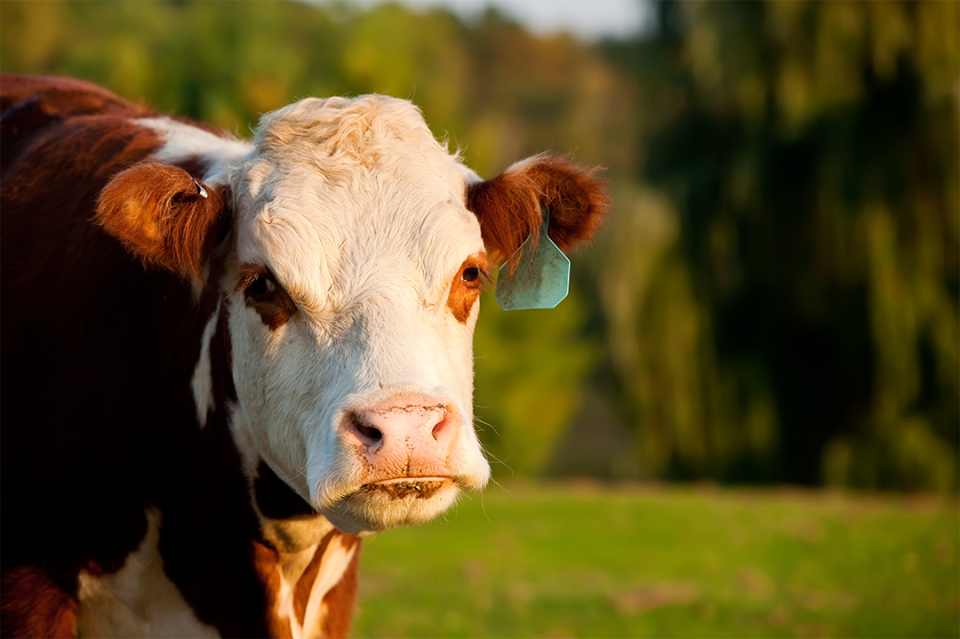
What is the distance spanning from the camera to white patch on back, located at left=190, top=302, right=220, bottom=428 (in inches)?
118

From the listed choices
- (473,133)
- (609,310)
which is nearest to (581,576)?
(609,310)

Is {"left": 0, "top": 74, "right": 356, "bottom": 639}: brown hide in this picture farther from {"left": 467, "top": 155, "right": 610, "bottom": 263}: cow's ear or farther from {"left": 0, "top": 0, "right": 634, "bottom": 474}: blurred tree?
{"left": 0, "top": 0, "right": 634, "bottom": 474}: blurred tree

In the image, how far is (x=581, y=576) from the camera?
333 inches

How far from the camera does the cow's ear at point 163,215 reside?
2.65 meters

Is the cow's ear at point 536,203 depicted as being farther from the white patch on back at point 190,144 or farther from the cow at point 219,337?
the white patch on back at point 190,144

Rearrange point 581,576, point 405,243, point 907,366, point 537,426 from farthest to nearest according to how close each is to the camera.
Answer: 1. point 537,426
2. point 907,366
3. point 581,576
4. point 405,243

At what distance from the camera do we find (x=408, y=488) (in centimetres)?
245

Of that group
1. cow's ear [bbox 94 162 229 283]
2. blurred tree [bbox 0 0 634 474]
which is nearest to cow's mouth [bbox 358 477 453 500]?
cow's ear [bbox 94 162 229 283]

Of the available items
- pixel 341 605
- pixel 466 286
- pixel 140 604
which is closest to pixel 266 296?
pixel 466 286

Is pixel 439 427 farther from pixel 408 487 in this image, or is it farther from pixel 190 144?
pixel 190 144

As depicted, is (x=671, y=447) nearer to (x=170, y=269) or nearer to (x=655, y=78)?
(x=655, y=78)

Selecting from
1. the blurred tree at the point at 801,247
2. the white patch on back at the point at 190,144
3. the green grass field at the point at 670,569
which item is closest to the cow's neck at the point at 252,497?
the white patch on back at the point at 190,144

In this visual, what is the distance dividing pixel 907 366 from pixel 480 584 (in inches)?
295

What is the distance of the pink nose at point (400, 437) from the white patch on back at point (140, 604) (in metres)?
0.91
